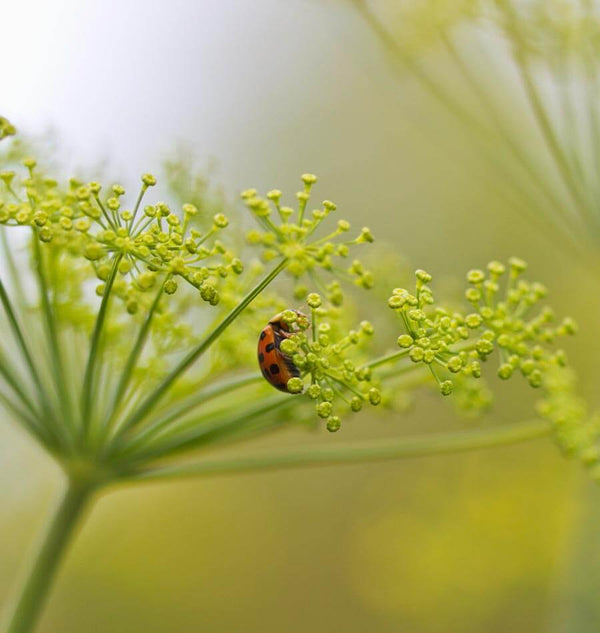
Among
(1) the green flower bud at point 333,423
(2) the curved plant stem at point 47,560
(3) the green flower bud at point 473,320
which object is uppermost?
(3) the green flower bud at point 473,320

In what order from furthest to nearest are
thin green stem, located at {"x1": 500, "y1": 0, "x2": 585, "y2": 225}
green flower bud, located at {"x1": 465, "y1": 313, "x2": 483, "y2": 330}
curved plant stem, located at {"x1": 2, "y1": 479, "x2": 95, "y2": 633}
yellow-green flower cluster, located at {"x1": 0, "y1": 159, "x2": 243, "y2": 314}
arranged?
1. thin green stem, located at {"x1": 500, "y1": 0, "x2": 585, "y2": 225}
2. curved plant stem, located at {"x1": 2, "y1": 479, "x2": 95, "y2": 633}
3. green flower bud, located at {"x1": 465, "y1": 313, "x2": 483, "y2": 330}
4. yellow-green flower cluster, located at {"x1": 0, "y1": 159, "x2": 243, "y2": 314}

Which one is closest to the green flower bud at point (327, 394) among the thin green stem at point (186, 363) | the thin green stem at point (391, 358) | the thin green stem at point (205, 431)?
the thin green stem at point (391, 358)

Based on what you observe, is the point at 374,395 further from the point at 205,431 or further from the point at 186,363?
the point at 205,431

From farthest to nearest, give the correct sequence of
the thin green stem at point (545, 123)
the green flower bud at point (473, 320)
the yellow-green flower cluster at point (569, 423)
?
the thin green stem at point (545, 123), the yellow-green flower cluster at point (569, 423), the green flower bud at point (473, 320)

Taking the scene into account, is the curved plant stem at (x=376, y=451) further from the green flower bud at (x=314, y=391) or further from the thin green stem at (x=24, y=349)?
the green flower bud at (x=314, y=391)

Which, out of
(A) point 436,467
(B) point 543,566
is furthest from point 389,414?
(A) point 436,467

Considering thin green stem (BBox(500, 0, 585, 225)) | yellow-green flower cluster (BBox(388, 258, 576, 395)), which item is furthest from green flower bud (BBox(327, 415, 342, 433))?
thin green stem (BBox(500, 0, 585, 225))

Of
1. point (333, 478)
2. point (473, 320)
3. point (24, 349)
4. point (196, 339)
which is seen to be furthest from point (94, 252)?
point (333, 478)

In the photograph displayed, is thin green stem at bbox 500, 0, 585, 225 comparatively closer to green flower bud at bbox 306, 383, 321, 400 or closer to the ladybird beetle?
the ladybird beetle
